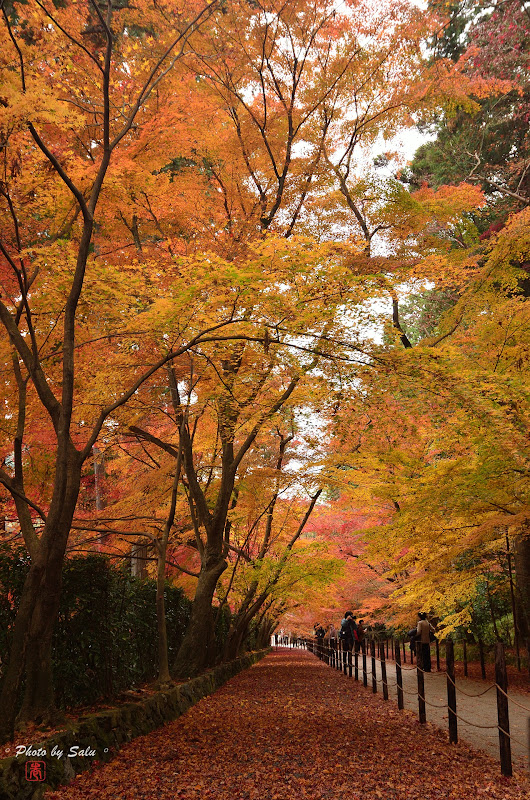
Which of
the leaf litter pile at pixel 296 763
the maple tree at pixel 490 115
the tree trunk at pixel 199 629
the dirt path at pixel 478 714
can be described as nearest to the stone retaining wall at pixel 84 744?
the leaf litter pile at pixel 296 763

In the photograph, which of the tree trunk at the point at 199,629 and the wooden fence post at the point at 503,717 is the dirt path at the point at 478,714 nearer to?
the wooden fence post at the point at 503,717

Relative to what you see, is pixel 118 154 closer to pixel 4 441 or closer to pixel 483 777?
pixel 4 441

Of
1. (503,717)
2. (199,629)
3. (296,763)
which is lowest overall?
(296,763)

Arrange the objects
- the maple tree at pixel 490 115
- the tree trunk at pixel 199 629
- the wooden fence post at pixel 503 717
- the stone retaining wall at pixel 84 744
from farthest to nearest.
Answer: the maple tree at pixel 490 115 < the tree trunk at pixel 199 629 < the wooden fence post at pixel 503 717 < the stone retaining wall at pixel 84 744

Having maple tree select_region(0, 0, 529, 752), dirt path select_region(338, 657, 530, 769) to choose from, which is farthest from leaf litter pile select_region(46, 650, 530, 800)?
maple tree select_region(0, 0, 529, 752)

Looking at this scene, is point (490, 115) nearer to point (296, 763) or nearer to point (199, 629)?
point (199, 629)

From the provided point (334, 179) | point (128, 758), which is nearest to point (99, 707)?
point (128, 758)

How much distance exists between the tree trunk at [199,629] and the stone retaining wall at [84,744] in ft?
5.79

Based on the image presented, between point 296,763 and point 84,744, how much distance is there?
6.99 feet

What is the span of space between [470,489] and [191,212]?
7.77 metres

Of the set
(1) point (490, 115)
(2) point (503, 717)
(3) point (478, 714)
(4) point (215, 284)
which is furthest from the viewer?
(1) point (490, 115)

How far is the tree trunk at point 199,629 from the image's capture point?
1113 centimetres

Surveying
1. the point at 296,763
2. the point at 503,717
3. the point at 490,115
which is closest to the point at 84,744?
the point at 296,763

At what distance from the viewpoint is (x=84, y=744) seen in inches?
227
